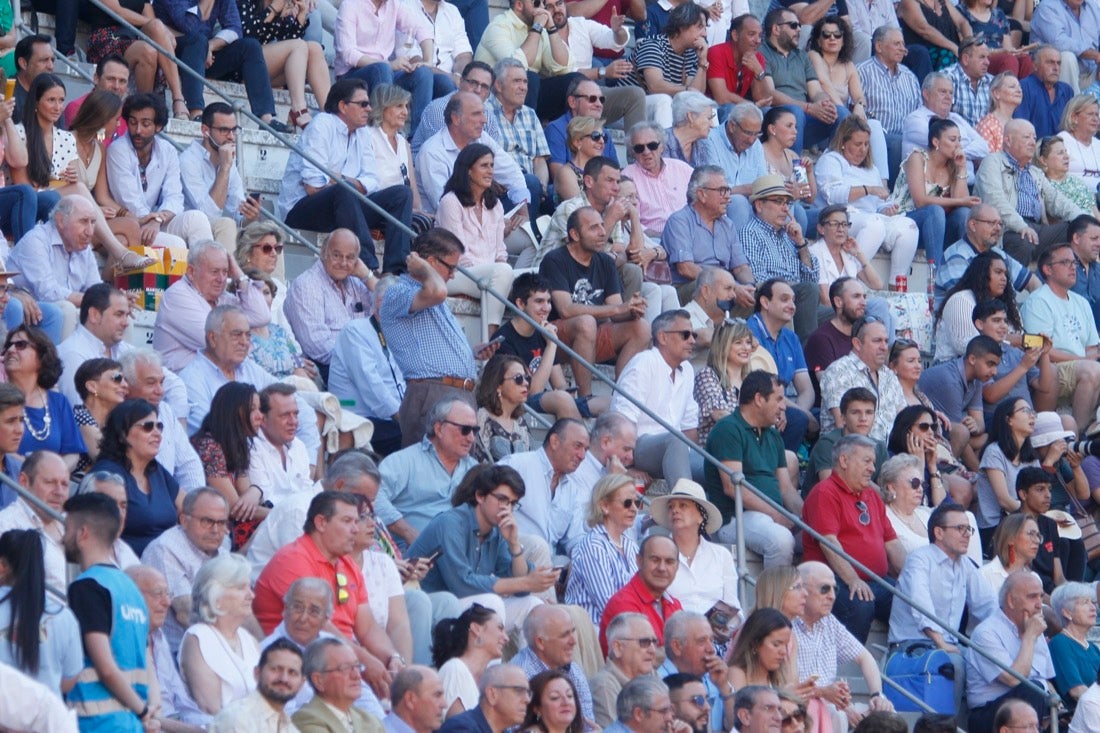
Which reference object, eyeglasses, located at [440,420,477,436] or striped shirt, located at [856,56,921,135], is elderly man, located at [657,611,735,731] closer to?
eyeglasses, located at [440,420,477,436]

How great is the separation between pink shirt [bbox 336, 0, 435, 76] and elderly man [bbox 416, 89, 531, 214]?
920 millimetres

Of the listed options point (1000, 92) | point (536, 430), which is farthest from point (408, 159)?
point (1000, 92)

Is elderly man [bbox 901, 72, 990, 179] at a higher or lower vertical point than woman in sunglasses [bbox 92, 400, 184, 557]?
lower

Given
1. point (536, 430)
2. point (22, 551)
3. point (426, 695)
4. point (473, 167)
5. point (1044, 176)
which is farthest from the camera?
point (1044, 176)

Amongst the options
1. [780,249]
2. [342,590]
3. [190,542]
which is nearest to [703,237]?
[780,249]

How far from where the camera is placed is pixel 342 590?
9.45 m

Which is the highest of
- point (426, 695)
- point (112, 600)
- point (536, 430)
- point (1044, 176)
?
point (112, 600)

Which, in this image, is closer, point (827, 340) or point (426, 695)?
point (426, 695)

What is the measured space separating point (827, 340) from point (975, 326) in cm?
115

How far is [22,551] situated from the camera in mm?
7859

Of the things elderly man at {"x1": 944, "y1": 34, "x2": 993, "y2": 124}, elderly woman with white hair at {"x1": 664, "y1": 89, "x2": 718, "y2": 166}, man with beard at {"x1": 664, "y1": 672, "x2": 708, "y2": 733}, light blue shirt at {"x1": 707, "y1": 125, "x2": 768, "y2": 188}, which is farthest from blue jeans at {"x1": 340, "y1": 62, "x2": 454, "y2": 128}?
man with beard at {"x1": 664, "y1": 672, "x2": 708, "y2": 733}

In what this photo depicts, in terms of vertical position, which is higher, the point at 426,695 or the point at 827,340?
the point at 426,695

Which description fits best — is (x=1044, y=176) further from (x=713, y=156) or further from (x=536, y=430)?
(x=536, y=430)

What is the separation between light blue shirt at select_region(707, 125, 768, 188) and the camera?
14891mm
